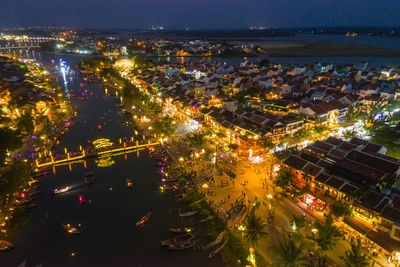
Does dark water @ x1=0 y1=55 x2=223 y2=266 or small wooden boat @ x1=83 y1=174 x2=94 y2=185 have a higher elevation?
small wooden boat @ x1=83 y1=174 x2=94 y2=185

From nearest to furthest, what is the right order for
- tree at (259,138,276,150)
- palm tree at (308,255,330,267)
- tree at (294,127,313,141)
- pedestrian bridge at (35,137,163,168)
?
palm tree at (308,255,330,267), tree at (259,138,276,150), pedestrian bridge at (35,137,163,168), tree at (294,127,313,141)

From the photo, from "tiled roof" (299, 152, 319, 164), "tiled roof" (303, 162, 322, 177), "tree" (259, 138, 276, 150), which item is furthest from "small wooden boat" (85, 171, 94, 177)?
"tiled roof" (299, 152, 319, 164)

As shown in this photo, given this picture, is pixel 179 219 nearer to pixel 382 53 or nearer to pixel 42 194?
pixel 42 194

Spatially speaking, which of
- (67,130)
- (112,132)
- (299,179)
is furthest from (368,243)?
(67,130)

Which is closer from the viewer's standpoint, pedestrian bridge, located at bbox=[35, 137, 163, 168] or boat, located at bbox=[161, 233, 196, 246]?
boat, located at bbox=[161, 233, 196, 246]

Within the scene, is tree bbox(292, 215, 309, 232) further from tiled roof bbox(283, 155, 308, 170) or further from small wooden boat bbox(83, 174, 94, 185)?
small wooden boat bbox(83, 174, 94, 185)

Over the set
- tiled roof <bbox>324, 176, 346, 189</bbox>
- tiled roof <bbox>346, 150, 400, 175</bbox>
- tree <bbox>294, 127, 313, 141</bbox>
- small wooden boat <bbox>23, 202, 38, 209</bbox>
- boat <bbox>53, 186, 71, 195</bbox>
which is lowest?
small wooden boat <bbox>23, 202, 38, 209</bbox>
